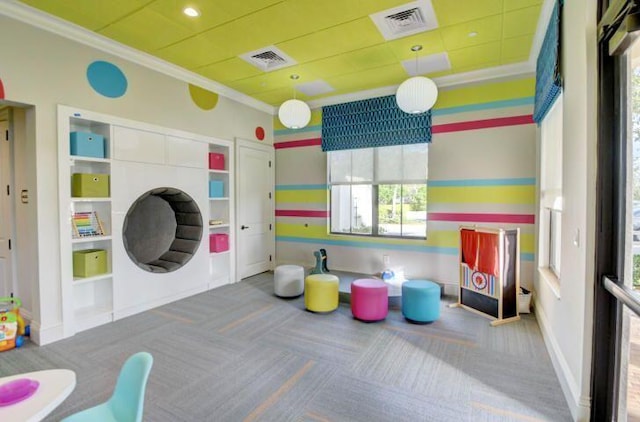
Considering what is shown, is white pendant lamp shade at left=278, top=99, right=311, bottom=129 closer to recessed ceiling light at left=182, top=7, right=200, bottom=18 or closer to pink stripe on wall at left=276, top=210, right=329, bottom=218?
recessed ceiling light at left=182, top=7, right=200, bottom=18

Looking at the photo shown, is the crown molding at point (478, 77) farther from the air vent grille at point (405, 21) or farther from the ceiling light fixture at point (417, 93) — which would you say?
the air vent grille at point (405, 21)

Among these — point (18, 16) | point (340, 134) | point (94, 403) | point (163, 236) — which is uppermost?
point (18, 16)

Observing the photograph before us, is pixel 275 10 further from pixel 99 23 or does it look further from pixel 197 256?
pixel 197 256

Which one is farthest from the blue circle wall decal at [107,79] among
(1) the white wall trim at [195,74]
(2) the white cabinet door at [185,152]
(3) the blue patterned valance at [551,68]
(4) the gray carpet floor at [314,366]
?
(3) the blue patterned valance at [551,68]

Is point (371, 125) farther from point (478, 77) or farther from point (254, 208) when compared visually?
point (254, 208)

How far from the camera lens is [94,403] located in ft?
7.37

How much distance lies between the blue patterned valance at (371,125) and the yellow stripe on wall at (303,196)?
2.59ft

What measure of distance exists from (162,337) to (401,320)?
2614mm

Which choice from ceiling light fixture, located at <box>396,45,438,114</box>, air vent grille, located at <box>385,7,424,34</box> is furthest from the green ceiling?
ceiling light fixture, located at <box>396,45,438,114</box>

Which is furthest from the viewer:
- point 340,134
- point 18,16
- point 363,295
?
point 340,134

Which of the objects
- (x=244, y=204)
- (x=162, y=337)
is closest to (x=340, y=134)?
(x=244, y=204)

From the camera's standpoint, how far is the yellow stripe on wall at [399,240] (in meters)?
4.24

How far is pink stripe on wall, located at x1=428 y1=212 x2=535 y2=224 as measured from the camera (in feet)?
13.9

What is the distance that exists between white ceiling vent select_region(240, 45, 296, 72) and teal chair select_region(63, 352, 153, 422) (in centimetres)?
340
